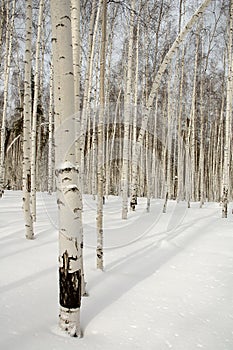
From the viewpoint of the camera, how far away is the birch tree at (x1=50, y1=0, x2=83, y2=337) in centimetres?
213

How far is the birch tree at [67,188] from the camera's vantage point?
6.99 feet

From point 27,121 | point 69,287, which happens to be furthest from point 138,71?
point 69,287

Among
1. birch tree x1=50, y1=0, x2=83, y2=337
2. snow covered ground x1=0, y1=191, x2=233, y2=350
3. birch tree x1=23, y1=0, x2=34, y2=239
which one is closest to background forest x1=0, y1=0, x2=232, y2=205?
birch tree x1=23, y1=0, x2=34, y2=239

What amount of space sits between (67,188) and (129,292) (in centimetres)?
153

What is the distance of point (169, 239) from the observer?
5.31 metres

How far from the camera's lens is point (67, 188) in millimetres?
2182

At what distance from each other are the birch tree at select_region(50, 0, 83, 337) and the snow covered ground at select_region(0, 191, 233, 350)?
0.75 ft

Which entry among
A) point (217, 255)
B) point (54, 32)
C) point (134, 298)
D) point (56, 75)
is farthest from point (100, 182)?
point (217, 255)

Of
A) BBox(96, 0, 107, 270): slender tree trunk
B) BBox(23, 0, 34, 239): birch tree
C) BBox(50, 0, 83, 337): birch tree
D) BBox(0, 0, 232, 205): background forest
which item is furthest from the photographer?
BBox(0, 0, 232, 205): background forest

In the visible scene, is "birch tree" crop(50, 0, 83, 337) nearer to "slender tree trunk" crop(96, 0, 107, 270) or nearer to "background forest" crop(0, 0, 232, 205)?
"slender tree trunk" crop(96, 0, 107, 270)

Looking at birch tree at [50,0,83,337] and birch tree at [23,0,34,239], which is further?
birch tree at [23,0,34,239]

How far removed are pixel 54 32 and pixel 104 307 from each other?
7.77ft

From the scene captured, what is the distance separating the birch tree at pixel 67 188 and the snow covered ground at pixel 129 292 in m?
0.23

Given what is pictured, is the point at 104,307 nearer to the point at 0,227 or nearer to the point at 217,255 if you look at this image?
the point at 217,255
